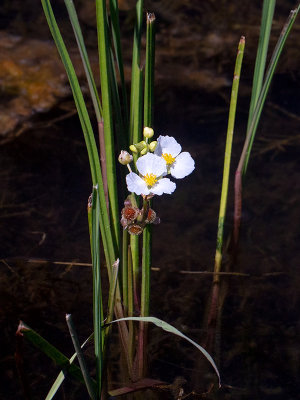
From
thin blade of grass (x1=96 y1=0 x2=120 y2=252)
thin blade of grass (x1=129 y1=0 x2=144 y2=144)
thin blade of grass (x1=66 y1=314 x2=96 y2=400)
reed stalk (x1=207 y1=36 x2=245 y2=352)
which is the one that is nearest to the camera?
thin blade of grass (x1=66 y1=314 x2=96 y2=400)

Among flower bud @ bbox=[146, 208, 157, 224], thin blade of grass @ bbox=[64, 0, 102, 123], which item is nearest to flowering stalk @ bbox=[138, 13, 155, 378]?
flower bud @ bbox=[146, 208, 157, 224]

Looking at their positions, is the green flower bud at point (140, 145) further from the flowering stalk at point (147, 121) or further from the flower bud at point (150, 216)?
the flower bud at point (150, 216)

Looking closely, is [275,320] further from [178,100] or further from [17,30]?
[17,30]

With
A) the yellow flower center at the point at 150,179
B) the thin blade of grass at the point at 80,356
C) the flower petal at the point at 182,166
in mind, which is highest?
the flower petal at the point at 182,166

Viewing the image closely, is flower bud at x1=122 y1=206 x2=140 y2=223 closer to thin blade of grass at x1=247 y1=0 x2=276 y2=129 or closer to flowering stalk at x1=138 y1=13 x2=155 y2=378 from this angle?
flowering stalk at x1=138 y1=13 x2=155 y2=378

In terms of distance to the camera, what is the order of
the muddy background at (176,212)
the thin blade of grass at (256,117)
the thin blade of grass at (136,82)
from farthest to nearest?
the muddy background at (176,212), the thin blade of grass at (256,117), the thin blade of grass at (136,82)

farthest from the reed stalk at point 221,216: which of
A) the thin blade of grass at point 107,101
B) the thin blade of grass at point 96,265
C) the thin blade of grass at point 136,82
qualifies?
the thin blade of grass at point 96,265

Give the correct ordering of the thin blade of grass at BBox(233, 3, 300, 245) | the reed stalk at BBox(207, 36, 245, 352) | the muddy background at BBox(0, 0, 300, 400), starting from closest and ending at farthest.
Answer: the thin blade of grass at BBox(233, 3, 300, 245)
the reed stalk at BBox(207, 36, 245, 352)
the muddy background at BBox(0, 0, 300, 400)
